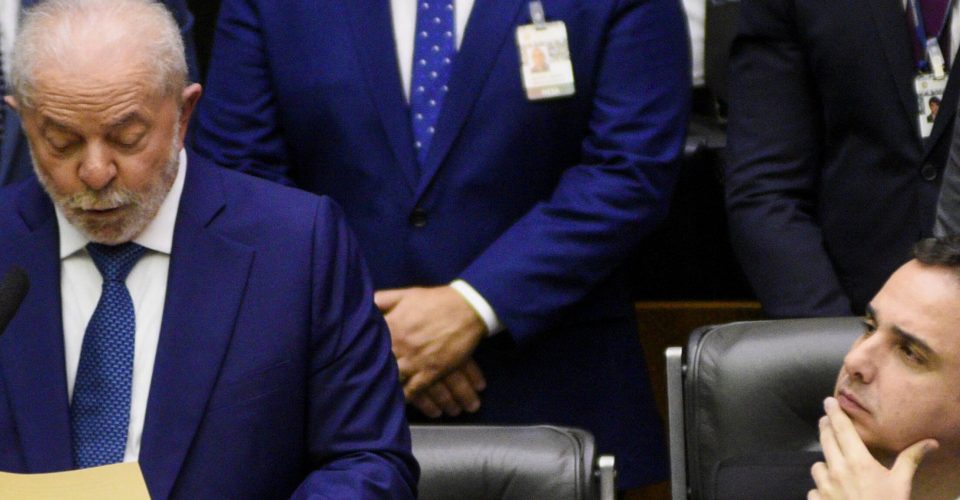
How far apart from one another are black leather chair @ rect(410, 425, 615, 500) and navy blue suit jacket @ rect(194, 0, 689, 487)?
17.2 inches

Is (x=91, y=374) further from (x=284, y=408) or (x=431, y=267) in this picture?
(x=431, y=267)

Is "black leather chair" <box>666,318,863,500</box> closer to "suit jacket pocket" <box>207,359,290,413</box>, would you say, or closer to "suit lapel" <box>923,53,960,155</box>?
"suit lapel" <box>923,53,960,155</box>

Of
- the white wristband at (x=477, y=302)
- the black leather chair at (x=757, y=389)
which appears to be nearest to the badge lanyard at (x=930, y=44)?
the black leather chair at (x=757, y=389)

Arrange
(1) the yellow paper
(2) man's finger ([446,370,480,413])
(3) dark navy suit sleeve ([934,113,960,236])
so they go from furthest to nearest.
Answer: (2) man's finger ([446,370,480,413]) < (3) dark navy suit sleeve ([934,113,960,236]) < (1) the yellow paper

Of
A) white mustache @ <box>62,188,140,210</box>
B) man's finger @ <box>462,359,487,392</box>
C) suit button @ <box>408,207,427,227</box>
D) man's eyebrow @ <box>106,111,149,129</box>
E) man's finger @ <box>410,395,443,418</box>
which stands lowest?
man's finger @ <box>410,395,443,418</box>

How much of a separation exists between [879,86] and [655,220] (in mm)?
419

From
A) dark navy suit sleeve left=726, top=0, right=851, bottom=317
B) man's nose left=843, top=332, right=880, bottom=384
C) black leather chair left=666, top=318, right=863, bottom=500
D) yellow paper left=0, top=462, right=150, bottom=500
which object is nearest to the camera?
yellow paper left=0, top=462, right=150, bottom=500

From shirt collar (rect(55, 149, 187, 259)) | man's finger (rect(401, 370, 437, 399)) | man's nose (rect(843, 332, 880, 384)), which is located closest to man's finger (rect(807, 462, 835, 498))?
man's nose (rect(843, 332, 880, 384))

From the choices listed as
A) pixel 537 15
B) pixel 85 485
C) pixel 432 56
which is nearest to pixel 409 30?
pixel 432 56

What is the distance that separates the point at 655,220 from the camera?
8.89ft

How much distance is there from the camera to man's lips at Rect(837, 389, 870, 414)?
7.16ft

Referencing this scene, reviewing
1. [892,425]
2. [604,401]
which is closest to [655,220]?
[604,401]

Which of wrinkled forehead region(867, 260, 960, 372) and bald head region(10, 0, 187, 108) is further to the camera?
wrinkled forehead region(867, 260, 960, 372)

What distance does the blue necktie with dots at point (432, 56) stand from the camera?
8.71 feet
